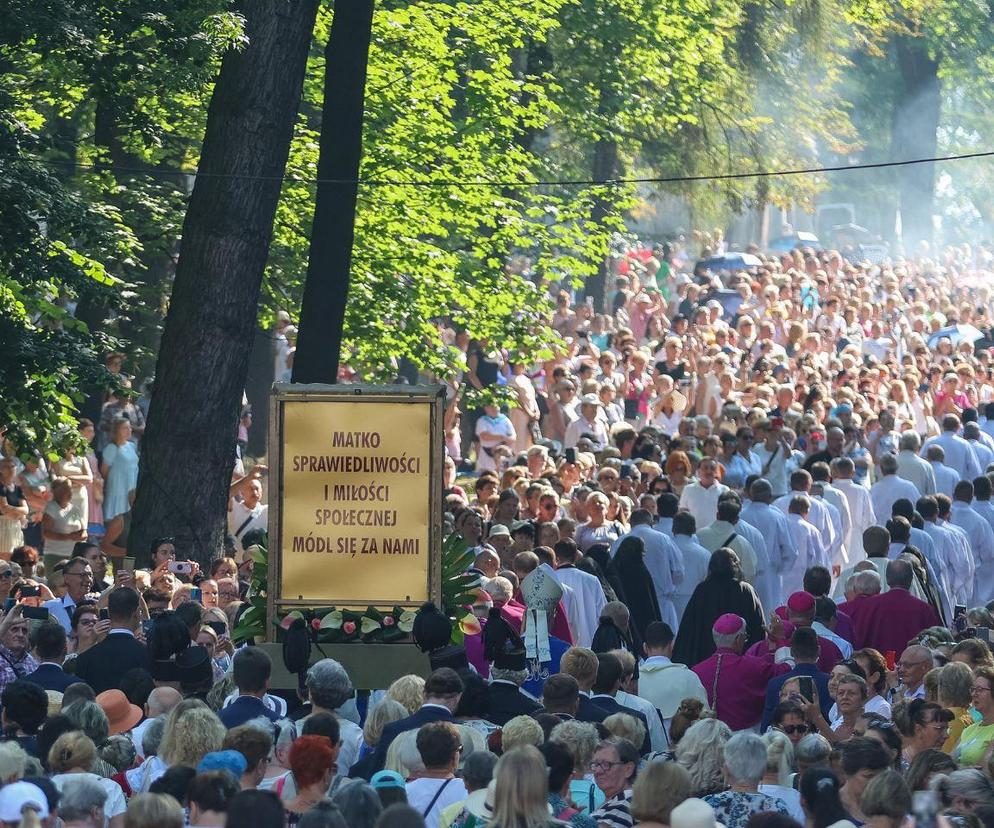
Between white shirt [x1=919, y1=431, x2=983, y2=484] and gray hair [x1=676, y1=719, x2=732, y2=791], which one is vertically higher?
white shirt [x1=919, y1=431, x2=983, y2=484]

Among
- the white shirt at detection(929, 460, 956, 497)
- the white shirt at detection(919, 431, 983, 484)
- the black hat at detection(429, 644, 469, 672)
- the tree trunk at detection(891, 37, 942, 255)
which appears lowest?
the black hat at detection(429, 644, 469, 672)

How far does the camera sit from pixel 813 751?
1065 centimetres

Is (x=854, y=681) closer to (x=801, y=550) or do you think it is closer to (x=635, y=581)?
(x=635, y=581)

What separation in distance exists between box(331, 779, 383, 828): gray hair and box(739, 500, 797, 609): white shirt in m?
11.8

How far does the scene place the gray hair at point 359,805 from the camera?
898 cm

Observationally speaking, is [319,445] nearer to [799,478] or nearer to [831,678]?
[831,678]

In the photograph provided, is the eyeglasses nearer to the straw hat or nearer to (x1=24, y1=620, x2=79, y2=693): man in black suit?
the straw hat

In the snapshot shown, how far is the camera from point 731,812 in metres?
9.85

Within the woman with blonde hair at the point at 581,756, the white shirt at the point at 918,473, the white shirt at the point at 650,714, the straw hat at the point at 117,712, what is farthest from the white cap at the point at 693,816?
the white shirt at the point at 918,473

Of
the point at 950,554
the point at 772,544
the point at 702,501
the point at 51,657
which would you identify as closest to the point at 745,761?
the point at 51,657

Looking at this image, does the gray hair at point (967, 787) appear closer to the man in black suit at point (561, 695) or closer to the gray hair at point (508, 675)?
the man in black suit at point (561, 695)

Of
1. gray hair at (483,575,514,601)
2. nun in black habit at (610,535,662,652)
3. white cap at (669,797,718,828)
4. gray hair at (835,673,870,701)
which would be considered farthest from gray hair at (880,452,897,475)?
white cap at (669,797,718,828)

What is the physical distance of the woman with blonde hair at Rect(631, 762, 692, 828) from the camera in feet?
28.9

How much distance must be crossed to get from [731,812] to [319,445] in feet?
17.6
